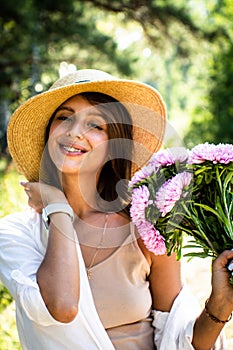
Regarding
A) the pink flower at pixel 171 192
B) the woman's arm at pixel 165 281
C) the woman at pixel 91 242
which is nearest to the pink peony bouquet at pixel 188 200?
the pink flower at pixel 171 192

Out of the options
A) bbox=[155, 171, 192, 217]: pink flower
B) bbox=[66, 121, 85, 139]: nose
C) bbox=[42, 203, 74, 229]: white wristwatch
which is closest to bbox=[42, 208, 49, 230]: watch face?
bbox=[42, 203, 74, 229]: white wristwatch

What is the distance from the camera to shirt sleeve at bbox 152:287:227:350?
2.08 meters

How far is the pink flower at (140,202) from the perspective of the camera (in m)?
1.87

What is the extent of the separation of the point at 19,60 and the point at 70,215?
774cm

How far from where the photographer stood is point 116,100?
249cm

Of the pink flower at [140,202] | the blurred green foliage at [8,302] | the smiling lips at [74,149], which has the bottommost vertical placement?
the blurred green foliage at [8,302]

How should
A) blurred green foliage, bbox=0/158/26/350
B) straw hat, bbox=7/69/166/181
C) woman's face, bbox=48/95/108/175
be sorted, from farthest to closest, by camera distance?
blurred green foliage, bbox=0/158/26/350 → straw hat, bbox=7/69/166/181 → woman's face, bbox=48/95/108/175

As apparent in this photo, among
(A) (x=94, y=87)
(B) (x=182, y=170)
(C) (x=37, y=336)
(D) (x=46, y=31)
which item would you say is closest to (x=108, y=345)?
(C) (x=37, y=336)

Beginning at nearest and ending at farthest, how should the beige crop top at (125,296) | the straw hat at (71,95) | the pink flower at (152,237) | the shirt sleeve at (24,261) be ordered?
the pink flower at (152,237) → the shirt sleeve at (24,261) → the beige crop top at (125,296) → the straw hat at (71,95)

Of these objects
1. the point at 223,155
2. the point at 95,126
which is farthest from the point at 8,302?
the point at 223,155

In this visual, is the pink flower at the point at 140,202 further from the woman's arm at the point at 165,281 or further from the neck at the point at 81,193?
the neck at the point at 81,193

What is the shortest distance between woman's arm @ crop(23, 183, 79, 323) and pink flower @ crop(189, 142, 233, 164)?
55 centimetres

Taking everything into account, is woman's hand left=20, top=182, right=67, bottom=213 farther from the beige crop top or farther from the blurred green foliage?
the blurred green foliage

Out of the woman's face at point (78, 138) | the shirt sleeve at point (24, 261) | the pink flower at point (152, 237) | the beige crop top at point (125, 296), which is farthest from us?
the woman's face at point (78, 138)
